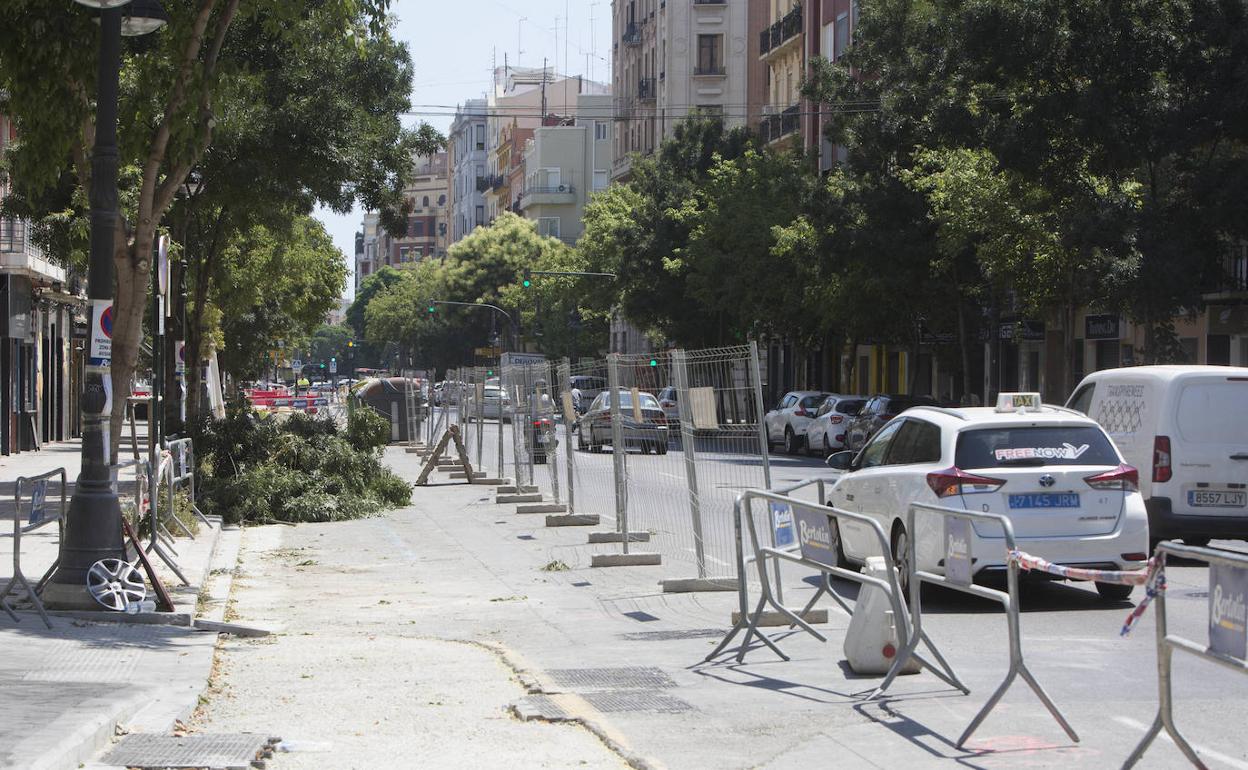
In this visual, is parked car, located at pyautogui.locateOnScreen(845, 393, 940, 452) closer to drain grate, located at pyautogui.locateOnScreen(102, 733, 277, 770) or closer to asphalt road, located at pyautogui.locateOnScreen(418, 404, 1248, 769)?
asphalt road, located at pyautogui.locateOnScreen(418, 404, 1248, 769)

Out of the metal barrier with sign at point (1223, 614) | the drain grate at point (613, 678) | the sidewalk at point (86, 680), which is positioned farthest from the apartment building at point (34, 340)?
the metal barrier with sign at point (1223, 614)

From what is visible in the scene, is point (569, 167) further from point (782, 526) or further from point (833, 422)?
point (782, 526)

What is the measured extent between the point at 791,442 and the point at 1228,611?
1485 inches

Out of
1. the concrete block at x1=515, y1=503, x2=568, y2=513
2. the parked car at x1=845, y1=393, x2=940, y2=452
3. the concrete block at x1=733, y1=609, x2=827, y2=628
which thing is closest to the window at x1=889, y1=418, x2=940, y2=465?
the concrete block at x1=733, y1=609, x2=827, y2=628

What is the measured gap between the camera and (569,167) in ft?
388

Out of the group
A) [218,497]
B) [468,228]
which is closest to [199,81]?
[218,497]

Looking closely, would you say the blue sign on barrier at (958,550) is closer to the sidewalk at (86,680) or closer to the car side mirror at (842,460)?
the sidewalk at (86,680)

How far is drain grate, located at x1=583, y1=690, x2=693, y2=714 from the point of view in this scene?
8.66 m

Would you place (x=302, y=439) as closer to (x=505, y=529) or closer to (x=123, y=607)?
(x=505, y=529)

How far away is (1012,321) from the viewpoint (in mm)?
46125

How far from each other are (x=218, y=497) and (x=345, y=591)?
25.8 feet

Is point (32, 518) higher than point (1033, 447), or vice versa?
point (1033, 447)

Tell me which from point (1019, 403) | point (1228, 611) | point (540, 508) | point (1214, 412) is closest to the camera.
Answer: point (1228, 611)

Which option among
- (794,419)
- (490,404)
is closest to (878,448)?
(490,404)
